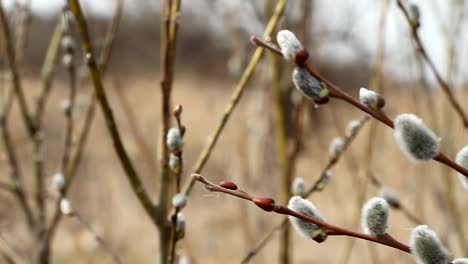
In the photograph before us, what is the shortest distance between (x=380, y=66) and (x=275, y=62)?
1.04 feet

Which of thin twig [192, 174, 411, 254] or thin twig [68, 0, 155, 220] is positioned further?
thin twig [68, 0, 155, 220]

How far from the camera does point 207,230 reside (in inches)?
339

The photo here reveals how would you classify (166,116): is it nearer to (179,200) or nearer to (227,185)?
(179,200)

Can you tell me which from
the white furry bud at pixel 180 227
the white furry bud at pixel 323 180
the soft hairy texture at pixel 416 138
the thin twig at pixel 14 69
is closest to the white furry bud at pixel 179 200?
the white furry bud at pixel 180 227

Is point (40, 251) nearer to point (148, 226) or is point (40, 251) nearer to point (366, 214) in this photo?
point (366, 214)

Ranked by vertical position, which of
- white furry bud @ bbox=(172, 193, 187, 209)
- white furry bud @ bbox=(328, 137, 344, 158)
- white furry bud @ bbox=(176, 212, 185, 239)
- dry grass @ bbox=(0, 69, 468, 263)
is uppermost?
white furry bud @ bbox=(328, 137, 344, 158)

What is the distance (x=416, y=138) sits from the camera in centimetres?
43

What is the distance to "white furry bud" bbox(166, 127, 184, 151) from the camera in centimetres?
67

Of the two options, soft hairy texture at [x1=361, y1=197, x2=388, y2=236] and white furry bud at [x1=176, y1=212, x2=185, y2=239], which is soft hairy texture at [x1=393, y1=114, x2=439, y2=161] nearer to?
soft hairy texture at [x1=361, y1=197, x2=388, y2=236]

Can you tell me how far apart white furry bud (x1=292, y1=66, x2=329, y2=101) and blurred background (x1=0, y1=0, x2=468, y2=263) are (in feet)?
0.50

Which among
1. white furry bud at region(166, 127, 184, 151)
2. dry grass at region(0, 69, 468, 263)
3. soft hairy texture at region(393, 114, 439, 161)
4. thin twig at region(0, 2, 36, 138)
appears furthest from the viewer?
dry grass at region(0, 69, 468, 263)

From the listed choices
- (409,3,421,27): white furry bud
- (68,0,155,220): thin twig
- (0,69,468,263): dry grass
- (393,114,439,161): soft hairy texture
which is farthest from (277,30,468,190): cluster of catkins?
(0,69,468,263): dry grass

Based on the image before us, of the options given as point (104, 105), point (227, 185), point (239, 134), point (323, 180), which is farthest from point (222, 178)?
point (227, 185)

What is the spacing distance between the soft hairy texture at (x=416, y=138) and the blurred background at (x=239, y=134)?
118 mm
